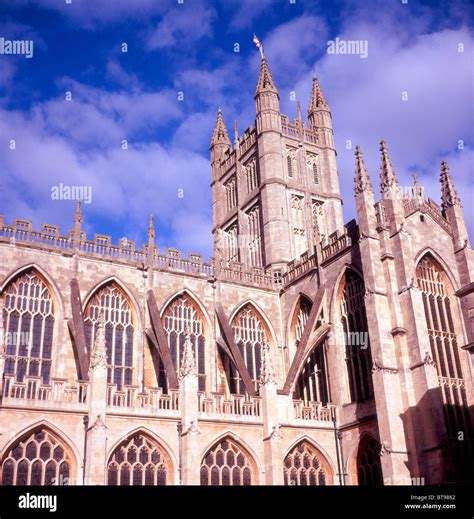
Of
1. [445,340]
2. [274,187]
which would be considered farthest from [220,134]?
[445,340]

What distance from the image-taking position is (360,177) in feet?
94.7

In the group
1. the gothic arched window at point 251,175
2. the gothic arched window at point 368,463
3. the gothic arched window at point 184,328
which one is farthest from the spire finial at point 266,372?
the gothic arched window at point 251,175

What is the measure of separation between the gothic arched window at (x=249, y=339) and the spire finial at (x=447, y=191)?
11028 millimetres

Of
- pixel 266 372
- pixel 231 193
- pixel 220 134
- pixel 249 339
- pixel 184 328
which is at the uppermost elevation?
pixel 220 134

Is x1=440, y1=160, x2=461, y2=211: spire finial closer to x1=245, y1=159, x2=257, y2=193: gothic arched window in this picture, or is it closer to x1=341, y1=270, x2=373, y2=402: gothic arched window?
x1=341, y1=270, x2=373, y2=402: gothic arched window

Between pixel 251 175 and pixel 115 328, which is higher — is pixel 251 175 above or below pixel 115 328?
above

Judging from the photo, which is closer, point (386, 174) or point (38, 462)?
point (38, 462)

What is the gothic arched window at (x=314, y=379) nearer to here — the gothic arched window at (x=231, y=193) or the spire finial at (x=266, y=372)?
the spire finial at (x=266, y=372)

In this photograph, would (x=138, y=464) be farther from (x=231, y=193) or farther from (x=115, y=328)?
(x=231, y=193)

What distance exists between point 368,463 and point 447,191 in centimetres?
A: 1358

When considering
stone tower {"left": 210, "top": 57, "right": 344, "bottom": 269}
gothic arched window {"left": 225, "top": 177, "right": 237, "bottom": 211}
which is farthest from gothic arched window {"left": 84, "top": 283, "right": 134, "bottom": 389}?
gothic arched window {"left": 225, "top": 177, "right": 237, "bottom": 211}

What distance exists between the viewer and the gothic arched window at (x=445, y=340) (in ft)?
83.7

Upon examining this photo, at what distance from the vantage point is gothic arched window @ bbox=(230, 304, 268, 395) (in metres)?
30.9

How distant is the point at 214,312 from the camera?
1230 inches
